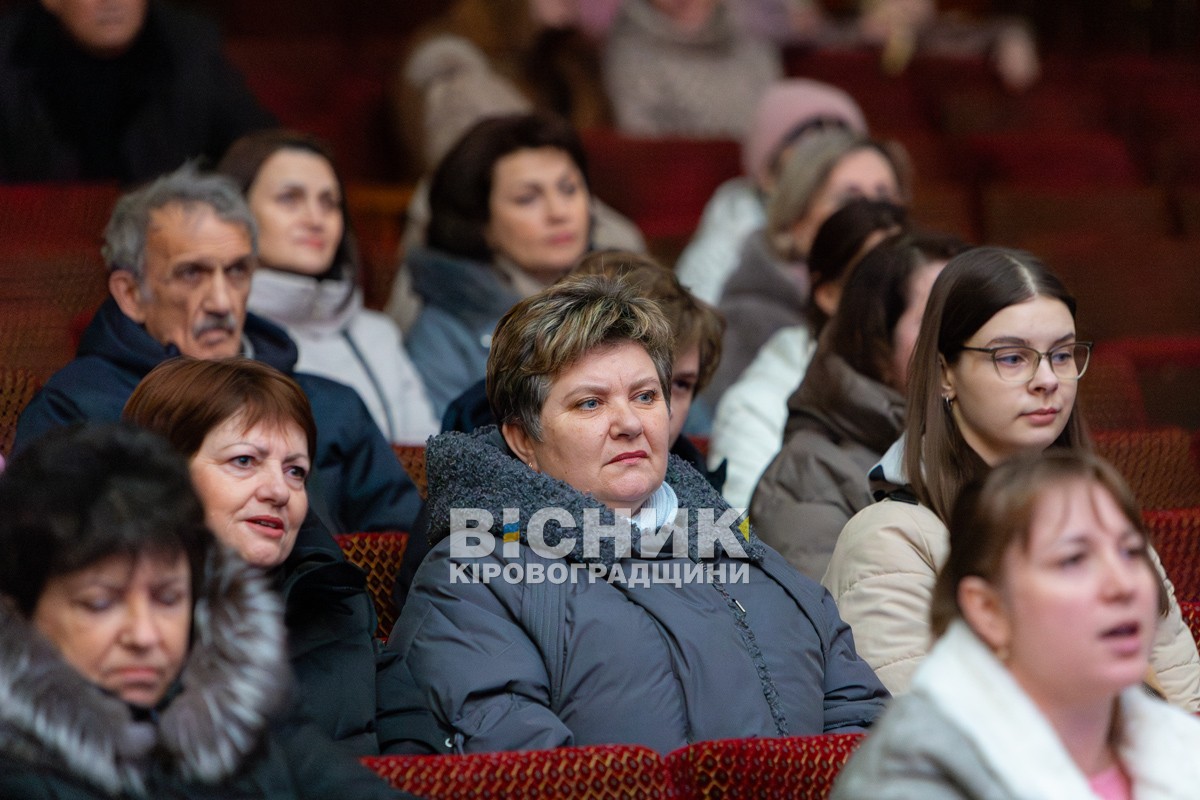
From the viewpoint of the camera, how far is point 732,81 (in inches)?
200

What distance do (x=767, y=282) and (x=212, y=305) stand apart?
1486 mm

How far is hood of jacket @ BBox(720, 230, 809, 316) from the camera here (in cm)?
373

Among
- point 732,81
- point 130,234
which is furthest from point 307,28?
point 130,234

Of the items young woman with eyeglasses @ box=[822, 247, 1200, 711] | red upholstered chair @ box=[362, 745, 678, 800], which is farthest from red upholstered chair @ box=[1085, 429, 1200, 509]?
red upholstered chair @ box=[362, 745, 678, 800]

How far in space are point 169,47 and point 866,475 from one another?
2020mm

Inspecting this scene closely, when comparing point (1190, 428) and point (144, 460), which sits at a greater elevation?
point (1190, 428)

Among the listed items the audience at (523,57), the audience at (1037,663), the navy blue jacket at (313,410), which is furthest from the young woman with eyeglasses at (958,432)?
the audience at (523,57)

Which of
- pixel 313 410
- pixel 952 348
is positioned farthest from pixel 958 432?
pixel 313 410

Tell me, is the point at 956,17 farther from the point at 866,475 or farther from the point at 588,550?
the point at 588,550

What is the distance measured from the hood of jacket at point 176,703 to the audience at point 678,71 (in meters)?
3.55

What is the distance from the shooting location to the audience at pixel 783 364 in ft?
9.71

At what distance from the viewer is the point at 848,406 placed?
2643 mm

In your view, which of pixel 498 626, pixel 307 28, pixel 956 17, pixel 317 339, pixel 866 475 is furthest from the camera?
pixel 956 17

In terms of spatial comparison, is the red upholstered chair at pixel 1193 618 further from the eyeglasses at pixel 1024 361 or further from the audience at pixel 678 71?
the audience at pixel 678 71
